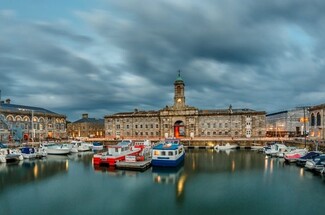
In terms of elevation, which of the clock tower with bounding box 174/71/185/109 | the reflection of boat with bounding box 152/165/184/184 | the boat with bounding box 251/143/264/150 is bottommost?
the boat with bounding box 251/143/264/150

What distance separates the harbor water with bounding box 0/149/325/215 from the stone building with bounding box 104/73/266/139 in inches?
1787

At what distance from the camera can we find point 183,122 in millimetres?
85562

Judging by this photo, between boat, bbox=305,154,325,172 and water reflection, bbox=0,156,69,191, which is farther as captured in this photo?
boat, bbox=305,154,325,172

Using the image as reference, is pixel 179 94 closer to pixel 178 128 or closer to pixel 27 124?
pixel 178 128

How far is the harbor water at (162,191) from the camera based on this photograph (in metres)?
18.9

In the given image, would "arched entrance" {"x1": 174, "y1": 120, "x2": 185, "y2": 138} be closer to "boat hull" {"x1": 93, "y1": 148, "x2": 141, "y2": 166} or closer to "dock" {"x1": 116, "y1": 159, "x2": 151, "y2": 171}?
"boat hull" {"x1": 93, "y1": 148, "x2": 141, "y2": 166}

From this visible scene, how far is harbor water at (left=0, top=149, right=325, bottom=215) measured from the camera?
18.9 metres


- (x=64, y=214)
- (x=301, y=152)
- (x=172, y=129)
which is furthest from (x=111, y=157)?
(x=172, y=129)

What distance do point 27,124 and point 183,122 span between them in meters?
45.6

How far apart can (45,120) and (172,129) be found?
1518 inches

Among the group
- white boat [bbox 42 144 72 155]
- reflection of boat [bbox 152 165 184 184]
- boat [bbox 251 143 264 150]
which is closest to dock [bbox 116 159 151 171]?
reflection of boat [bbox 152 165 184 184]

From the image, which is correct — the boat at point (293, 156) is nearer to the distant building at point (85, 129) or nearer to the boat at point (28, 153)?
the boat at point (28, 153)

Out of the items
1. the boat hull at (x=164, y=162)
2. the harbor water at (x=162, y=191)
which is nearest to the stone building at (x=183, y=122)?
the boat hull at (x=164, y=162)

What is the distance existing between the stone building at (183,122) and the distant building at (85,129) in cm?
1835
